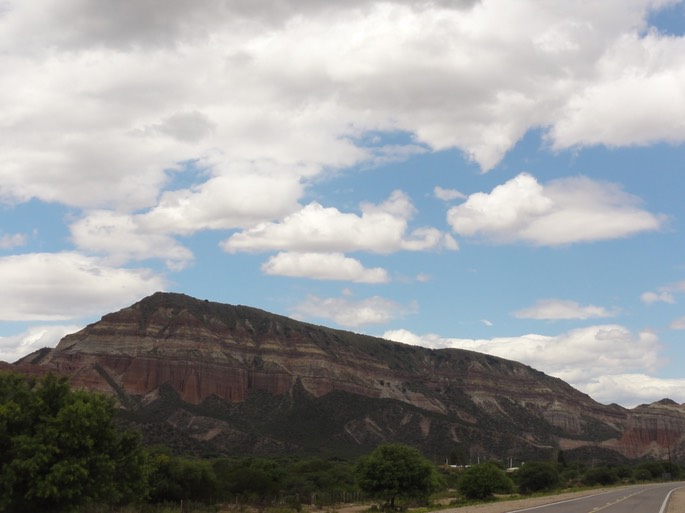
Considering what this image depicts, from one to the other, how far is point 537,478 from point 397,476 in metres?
38.8

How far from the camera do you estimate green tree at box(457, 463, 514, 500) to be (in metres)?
74.6

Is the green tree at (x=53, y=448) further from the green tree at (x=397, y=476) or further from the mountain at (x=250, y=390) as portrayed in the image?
the mountain at (x=250, y=390)

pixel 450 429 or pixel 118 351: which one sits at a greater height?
pixel 118 351

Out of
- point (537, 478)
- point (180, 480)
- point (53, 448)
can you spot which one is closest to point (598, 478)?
point (537, 478)

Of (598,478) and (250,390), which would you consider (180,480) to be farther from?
(250,390)

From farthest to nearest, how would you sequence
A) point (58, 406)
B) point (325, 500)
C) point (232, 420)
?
point (232, 420) → point (325, 500) → point (58, 406)

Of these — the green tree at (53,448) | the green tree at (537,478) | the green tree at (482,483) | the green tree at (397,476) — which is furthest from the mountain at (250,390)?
the green tree at (53,448)

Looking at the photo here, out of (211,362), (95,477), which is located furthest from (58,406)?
(211,362)

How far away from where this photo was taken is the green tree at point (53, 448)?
30500mm

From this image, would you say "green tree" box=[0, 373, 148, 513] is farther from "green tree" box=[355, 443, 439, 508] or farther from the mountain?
the mountain

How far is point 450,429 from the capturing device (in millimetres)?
177625

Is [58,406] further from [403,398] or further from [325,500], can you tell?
[403,398]

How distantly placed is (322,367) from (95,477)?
158 metres

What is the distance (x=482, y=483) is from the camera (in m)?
74.7
